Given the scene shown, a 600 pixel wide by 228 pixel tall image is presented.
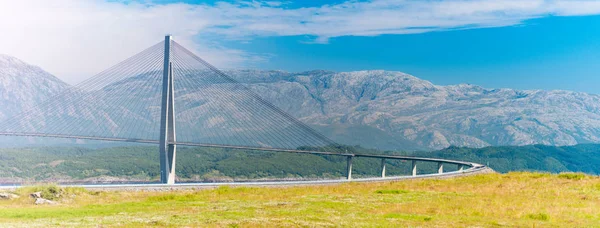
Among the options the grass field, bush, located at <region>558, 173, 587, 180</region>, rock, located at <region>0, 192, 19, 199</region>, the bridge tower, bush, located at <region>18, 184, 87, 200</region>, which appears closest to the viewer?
the grass field

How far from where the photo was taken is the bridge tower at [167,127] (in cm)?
8881

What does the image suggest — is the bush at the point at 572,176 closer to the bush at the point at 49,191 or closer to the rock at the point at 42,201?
the bush at the point at 49,191

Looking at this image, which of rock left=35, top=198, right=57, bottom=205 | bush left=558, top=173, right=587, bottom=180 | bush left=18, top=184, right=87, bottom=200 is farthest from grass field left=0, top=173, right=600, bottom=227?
bush left=558, top=173, right=587, bottom=180

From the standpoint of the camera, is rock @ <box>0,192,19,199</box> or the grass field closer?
the grass field

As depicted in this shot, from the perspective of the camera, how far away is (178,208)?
36750 mm

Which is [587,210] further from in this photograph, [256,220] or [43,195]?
[43,195]

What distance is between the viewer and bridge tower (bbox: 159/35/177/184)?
291 ft

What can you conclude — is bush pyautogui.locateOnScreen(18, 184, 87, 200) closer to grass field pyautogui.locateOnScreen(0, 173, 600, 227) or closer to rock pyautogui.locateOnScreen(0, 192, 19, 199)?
grass field pyautogui.locateOnScreen(0, 173, 600, 227)

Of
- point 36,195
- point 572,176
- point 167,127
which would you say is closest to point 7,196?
point 36,195

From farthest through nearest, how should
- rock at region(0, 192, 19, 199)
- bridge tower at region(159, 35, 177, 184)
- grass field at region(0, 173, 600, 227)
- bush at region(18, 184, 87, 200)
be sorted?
bridge tower at region(159, 35, 177, 184), bush at region(18, 184, 87, 200), rock at region(0, 192, 19, 199), grass field at region(0, 173, 600, 227)

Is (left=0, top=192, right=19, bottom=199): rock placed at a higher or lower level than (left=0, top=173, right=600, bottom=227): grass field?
lower

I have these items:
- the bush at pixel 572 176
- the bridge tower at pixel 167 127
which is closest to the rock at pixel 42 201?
the bridge tower at pixel 167 127

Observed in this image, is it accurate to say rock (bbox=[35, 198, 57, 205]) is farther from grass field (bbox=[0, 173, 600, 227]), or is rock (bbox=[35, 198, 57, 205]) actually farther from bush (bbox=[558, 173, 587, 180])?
bush (bbox=[558, 173, 587, 180])

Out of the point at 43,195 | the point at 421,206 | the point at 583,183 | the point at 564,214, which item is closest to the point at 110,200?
the point at 43,195
